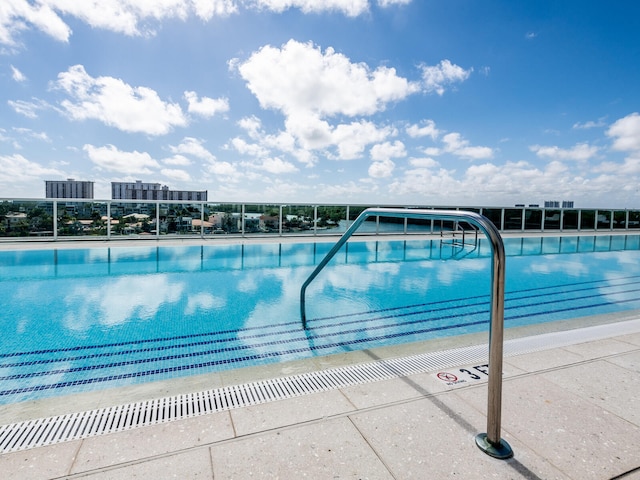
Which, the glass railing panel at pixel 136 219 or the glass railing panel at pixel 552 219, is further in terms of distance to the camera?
the glass railing panel at pixel 552 219

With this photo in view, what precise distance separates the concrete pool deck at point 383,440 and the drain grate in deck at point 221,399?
0.08 m

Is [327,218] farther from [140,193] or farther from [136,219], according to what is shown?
[140,193]

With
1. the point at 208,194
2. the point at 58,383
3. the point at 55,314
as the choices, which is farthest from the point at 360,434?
the point at 208,194

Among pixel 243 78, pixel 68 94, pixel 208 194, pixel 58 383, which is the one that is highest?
pixel 243 78

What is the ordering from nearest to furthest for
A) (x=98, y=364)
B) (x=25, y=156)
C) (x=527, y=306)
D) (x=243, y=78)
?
(x=98, y=364) → (x=527, y=306) → (x=243, y=78) → (x=25, y=156)

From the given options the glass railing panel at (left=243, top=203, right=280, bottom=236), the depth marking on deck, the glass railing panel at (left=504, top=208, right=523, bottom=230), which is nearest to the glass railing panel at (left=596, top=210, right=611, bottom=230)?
the glass railing panel at (left=504, top=208, right=523, bottom=230)

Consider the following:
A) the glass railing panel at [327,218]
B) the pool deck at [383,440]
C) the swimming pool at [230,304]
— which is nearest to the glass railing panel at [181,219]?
the swimming pool at [230,304]

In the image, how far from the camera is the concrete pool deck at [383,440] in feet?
4.38

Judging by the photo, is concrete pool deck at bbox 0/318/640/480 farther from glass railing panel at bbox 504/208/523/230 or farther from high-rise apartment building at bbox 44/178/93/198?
high-rise apartment building at bbox 44/178/93/198

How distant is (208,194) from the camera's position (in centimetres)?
1972

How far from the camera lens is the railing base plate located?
1421mm

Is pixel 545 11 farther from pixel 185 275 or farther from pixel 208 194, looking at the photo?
pixel 208 194

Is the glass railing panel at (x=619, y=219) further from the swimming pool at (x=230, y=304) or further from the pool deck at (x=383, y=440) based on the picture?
the pool deck at (x=383, y=440)

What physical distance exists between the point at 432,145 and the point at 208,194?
12.6 metres
